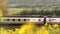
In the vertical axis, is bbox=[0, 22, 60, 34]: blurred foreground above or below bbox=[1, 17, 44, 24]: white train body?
below

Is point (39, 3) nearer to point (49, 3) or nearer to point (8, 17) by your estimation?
point (49, 3)

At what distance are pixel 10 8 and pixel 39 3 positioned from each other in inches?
19.3

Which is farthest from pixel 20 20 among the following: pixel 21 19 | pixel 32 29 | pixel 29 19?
pixel 32 29

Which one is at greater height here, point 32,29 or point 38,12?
point 38,12

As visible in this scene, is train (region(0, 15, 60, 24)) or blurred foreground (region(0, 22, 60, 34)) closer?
blurred foreground (region(0, 22, 60, 34))

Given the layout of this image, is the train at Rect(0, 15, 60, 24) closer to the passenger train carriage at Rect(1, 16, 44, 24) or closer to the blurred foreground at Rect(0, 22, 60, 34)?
the passenger train carriage at Rect(1, 16, 44, 24)

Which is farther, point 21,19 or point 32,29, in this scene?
point 21,19

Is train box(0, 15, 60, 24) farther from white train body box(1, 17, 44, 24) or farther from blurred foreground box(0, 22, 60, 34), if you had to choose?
blurred foreground box(0, 22, 60, 34)

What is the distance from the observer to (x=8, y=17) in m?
2.81

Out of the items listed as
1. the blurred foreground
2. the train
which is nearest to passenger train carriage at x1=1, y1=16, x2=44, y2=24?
the train

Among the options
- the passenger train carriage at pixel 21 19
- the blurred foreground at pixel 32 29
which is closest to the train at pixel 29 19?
the passenger train carriage at pixel 21 19

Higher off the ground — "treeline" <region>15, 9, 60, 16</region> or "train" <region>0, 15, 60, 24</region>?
"treeline" <region>15, 9, 60, 16</region>

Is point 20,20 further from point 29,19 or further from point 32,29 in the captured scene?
point 32,29

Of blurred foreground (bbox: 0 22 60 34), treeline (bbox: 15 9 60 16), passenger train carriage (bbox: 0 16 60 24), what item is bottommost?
blurred foreground (bbox: 0 22 60 34)
